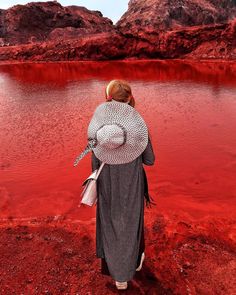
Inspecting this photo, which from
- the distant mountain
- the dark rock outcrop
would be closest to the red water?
the dark rock outcrop

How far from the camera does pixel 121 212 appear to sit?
2.61 meters

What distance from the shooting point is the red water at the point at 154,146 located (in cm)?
464

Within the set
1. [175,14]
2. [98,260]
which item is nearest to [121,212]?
[98,260]

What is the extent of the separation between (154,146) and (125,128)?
441cm

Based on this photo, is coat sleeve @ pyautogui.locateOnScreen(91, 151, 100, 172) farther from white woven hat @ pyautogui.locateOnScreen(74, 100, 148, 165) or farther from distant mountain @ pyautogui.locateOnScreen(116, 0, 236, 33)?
distant mountain @ pyautogui.locateOnScreen(116, 0, 236, 33)

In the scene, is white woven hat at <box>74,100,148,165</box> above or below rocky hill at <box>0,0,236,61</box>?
below

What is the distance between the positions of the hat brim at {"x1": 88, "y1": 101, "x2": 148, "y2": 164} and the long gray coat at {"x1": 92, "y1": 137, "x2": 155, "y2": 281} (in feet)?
0.31

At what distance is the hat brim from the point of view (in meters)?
2.38

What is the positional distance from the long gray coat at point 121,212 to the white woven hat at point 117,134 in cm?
10

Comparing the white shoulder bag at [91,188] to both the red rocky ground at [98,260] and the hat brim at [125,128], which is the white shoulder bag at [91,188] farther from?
the red rocky ground at [98,260]

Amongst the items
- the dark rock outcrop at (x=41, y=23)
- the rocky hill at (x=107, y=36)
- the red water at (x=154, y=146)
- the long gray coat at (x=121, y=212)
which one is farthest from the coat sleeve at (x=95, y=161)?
the dark rock outcrop at (x=41, y=23)

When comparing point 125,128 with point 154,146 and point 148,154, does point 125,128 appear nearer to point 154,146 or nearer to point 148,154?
point 148,154

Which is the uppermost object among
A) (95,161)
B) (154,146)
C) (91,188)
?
(95,161)

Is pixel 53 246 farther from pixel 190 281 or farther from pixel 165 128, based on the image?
pixel 165 128
